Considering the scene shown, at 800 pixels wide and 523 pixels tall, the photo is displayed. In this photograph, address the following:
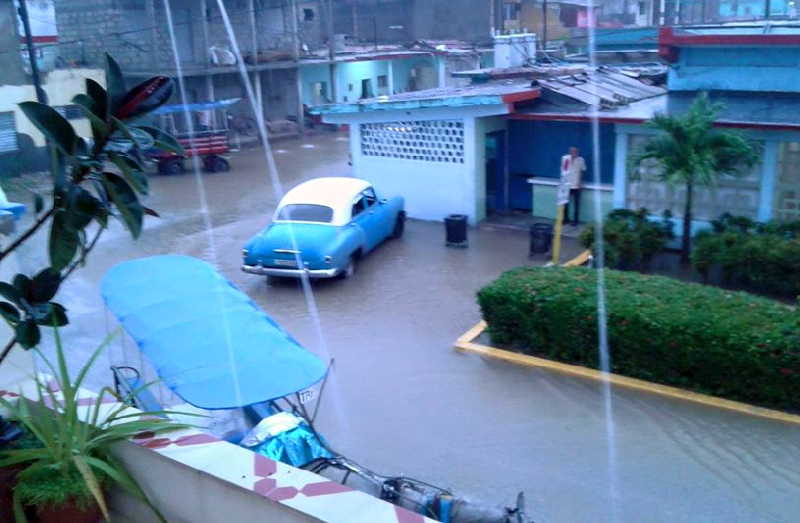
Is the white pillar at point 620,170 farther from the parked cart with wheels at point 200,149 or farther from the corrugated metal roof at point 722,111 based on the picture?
the parked cart with wheels at point 200,149

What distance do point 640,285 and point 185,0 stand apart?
25033mm

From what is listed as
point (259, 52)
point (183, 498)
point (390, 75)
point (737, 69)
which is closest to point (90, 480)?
point (183, 498)

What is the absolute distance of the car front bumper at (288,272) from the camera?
12102 mm

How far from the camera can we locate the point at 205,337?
651 cm

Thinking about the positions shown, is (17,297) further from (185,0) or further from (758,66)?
(185,0)

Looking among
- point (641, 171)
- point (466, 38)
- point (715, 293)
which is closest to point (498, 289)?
point (715, 293)

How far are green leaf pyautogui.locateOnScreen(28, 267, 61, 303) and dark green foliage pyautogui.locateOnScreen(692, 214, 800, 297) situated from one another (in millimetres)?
9686

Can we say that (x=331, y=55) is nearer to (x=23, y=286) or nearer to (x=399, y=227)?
(x=399, y=227)

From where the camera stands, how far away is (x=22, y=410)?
435 centimetres

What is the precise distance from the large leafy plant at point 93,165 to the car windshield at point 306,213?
8.89 m

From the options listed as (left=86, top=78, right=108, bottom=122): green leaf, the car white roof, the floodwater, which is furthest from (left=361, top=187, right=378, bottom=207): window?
(left=86, top=78, right=108, bottom=122): green leaf

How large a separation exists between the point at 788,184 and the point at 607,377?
5.71m

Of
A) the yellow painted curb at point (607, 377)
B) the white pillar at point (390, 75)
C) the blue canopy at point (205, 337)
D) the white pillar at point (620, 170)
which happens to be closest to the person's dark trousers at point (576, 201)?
the white pillar at point (620, 170)

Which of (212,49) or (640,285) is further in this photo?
(212,49)
